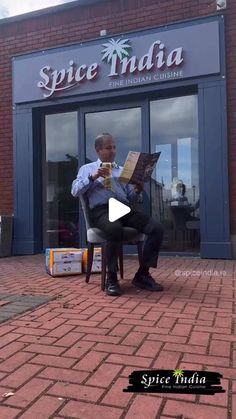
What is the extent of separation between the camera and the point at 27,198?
8.02 m

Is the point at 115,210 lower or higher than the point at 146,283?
higher

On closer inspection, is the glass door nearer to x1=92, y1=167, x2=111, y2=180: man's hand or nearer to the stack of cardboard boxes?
the stack of cardboard boxes

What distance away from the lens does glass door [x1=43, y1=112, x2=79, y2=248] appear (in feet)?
26.0

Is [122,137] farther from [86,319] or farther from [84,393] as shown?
[84,393]

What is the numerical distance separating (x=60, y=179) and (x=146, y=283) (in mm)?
4210

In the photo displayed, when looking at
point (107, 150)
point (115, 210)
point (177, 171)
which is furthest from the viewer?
point (177, 171)

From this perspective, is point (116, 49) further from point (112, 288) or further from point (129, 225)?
point (112, 288)

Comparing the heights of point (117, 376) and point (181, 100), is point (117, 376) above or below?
below

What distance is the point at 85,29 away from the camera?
7613 millimetres

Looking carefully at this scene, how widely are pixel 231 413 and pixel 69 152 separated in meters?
6.55

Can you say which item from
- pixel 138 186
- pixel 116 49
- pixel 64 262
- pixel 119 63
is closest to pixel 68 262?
pixel 64 262

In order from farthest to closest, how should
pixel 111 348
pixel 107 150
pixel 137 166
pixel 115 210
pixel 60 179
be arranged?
pixel 60 179, pixel 107 150, pixel 115 210, pixel 137 166, pixel 111 348

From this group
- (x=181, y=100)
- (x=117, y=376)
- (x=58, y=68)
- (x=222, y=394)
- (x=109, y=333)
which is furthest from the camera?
(x=58, y=68)

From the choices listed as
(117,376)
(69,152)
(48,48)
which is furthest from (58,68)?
(117,376)
